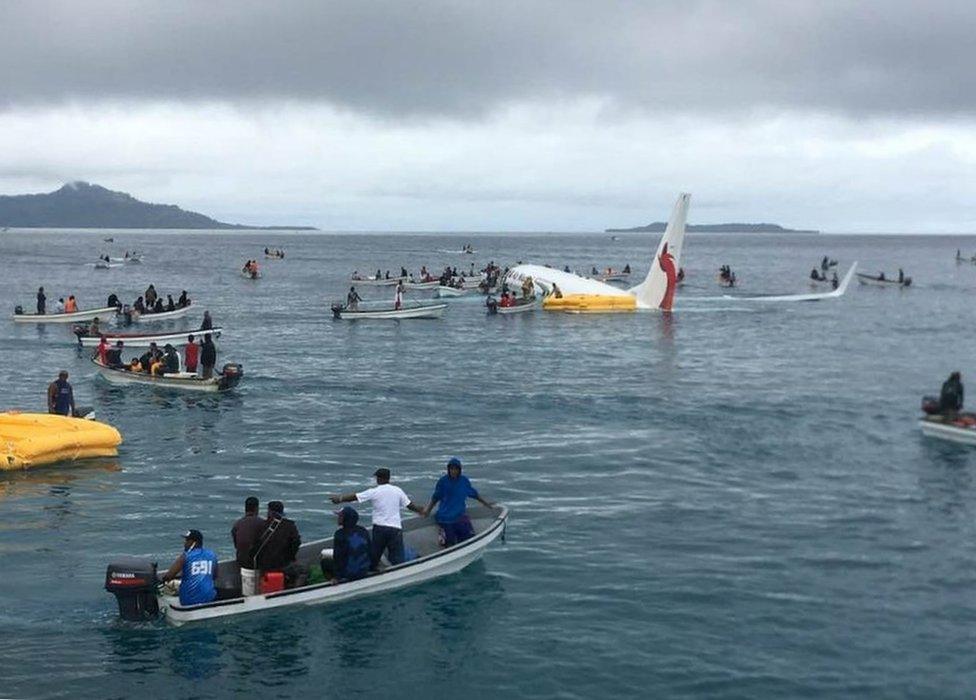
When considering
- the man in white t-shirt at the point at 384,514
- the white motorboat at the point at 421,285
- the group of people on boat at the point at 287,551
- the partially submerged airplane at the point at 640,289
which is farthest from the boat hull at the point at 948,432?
the white motorboat at the point at 421,285

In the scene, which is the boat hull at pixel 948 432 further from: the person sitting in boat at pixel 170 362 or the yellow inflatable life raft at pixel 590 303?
the yellow inflatable life raft at pixel 590 303

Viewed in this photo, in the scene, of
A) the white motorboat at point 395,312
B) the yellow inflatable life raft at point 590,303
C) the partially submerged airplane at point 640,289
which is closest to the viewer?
the white motorboat at point 395,312

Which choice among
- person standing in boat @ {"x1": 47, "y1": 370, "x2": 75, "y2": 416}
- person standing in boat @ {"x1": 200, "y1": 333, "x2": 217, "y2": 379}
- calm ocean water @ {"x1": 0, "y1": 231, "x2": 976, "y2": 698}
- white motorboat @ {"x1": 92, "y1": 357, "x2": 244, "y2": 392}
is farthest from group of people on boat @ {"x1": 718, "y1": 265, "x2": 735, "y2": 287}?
person standing in boat @ {"x1": 47, "y1": 370, "x2": 75, "y2": 416}

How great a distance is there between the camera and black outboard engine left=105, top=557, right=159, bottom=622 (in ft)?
57.2

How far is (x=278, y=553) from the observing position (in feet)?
59.3

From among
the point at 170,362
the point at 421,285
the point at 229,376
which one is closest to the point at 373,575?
the point at 229,376

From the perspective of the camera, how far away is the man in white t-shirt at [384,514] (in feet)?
62.0

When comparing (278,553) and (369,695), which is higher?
(278,553)

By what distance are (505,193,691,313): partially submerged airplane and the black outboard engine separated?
58025 millimetres

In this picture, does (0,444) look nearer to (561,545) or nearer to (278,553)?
(278,553)

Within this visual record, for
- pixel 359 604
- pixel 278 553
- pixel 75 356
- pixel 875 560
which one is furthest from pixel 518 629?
pixel 75 356

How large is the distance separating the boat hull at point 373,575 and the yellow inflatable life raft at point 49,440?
12.4 m

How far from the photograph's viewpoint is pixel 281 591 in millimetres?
17859

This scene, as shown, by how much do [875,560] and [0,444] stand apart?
22.5 meters
